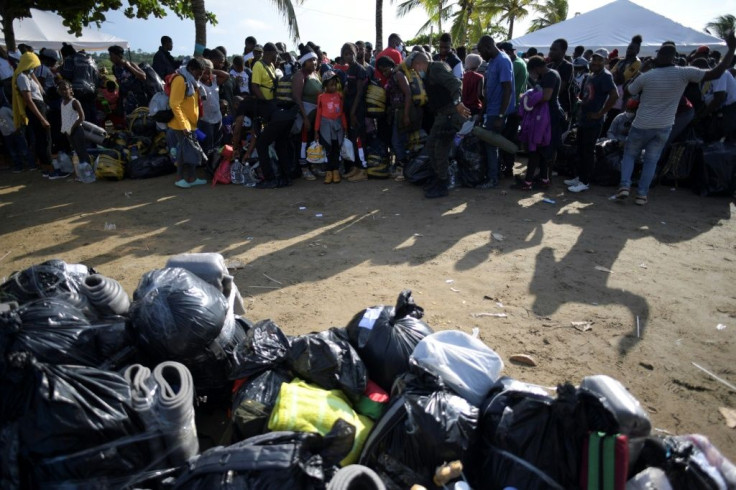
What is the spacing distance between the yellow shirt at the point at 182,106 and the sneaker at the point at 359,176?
2.62 meters

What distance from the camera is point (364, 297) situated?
3785mm

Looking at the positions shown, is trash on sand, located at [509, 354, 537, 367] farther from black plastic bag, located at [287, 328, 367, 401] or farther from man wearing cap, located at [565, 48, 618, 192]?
man wearing cap, located at [565, 48, 618, 192]

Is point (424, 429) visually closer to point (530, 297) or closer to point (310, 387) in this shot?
point (310, 387)

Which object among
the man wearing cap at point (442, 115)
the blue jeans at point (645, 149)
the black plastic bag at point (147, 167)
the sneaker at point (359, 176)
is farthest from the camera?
the black plastic bag at point (147, 167)

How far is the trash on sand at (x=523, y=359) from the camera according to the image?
9.73ft

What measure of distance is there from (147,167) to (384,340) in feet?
22.2

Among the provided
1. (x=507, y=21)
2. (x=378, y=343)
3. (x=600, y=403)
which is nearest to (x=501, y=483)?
(x=600, y=403)

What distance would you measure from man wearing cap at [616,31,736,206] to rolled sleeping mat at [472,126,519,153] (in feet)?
5.17

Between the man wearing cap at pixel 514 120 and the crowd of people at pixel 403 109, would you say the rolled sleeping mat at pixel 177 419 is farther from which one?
the man wearing cap at pixel 514 120

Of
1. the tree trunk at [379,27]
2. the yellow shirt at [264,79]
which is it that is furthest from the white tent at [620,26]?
the yellow shirt at [264,79]

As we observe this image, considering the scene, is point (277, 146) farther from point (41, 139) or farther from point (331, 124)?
point (41, 139)

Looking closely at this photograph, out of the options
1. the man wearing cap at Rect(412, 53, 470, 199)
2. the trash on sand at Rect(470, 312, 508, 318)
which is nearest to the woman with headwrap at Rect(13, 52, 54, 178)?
the man wearing cap at Rect(412, 53, 470, 199)

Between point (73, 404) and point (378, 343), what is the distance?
4.72 feet

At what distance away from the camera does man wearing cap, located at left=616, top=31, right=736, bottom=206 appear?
17.2 feet
